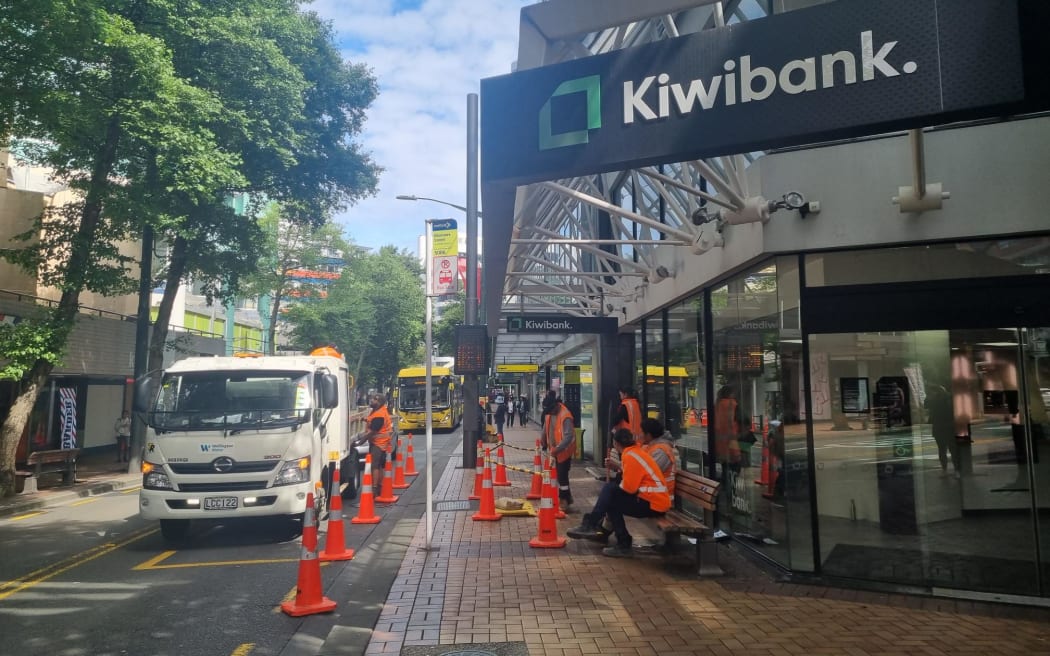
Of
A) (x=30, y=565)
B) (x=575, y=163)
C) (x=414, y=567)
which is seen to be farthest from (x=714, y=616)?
(x=30, y=565)

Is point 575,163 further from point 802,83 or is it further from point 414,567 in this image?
point 414,567

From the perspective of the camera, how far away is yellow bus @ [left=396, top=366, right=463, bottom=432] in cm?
3228

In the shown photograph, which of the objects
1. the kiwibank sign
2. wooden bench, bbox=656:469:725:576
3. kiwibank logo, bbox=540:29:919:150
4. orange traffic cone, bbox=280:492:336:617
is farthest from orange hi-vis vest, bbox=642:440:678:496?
kiwibank logo, bbox=540:29:919:150

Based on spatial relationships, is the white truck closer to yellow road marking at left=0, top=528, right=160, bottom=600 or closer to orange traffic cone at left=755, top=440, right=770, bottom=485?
yellow road marking at left=0, top=528, right=160, bottom=600

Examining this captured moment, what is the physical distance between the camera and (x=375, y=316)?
49.0m

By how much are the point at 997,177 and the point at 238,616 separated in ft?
25.0

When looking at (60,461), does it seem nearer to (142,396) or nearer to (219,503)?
(142,396)

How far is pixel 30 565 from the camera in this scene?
317 inches

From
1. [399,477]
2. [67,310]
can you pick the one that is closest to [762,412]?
[399,477]

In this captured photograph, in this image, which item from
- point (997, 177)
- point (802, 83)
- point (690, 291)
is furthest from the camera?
point (690, 291)

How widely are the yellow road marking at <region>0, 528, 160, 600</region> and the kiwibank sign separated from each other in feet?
21.3

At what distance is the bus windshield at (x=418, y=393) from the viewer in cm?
3228

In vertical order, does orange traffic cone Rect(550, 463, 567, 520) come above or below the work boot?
above

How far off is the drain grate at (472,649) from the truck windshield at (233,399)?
4572mm
